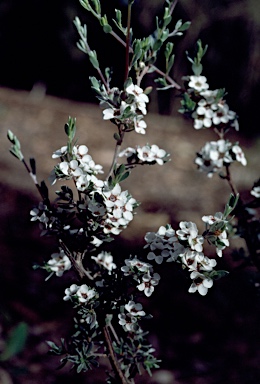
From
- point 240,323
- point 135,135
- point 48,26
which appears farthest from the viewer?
point 48,26

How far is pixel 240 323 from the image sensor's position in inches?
124

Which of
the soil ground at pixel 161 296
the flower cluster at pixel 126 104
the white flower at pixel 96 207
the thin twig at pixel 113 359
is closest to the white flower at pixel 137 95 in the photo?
the flower cluster at pixel 126 104

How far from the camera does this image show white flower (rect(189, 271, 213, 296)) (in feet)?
4.17

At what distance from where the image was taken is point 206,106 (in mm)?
1662

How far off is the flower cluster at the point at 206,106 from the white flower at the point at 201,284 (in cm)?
55

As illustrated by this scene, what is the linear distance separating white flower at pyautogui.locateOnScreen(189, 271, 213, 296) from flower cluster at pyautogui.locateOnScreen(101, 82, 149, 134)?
42cm

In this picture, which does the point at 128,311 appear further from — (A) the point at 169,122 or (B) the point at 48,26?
(B) the point at 48,26

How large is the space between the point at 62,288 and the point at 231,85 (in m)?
5.86

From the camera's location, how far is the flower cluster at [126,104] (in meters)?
1.34

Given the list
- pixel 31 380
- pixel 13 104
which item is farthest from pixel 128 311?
pixel 13 104

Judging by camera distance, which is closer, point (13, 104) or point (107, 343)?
point (107, 343)

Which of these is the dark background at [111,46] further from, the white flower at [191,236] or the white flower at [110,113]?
the white flower at [191,236]

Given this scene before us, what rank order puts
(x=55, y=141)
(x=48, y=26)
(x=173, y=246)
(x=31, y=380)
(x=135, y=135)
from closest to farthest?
1. (x=173, y=246)
2. (x=31, y=380)
3. (x=55, y=141)
4. (x=135, y=135)
5. (x=48, y=26)

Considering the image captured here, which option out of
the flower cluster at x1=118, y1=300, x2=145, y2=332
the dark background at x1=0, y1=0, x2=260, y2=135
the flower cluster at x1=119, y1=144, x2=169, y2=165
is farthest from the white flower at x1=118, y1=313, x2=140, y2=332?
the dark background at x1=0, y1=0, x2=260, y2=135
